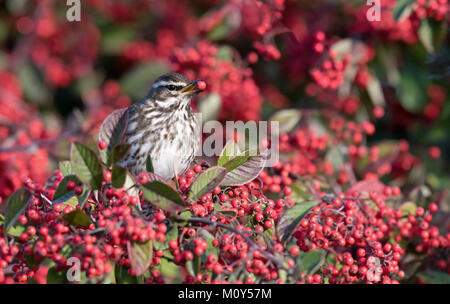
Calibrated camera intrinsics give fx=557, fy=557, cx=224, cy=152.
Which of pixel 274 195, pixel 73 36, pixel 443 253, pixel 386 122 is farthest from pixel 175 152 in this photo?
pixel 73 36

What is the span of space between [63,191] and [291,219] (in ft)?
3.41

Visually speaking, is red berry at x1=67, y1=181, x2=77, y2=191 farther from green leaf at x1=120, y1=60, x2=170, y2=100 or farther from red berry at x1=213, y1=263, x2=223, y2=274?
green leaf at x1=120, y1=60, x2=170, y2=100

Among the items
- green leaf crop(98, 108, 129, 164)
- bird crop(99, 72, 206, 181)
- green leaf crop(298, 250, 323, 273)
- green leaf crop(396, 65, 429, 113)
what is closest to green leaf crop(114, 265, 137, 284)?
green leaf crop(98, 108, 129, 164)

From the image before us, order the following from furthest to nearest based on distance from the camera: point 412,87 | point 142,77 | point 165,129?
1. point 142,77
2. point 412,87
3. point 165,129

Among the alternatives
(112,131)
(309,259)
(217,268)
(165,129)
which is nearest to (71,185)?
(112,131)

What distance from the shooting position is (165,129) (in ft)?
12.2

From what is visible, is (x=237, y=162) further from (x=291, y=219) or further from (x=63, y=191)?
(x=63, y=191)

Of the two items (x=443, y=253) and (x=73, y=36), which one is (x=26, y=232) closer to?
(x=443, y=253)

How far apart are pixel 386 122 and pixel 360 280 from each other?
290 cm

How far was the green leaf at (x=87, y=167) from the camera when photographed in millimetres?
2443

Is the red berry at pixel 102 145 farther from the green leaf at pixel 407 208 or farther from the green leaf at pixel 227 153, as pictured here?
the green leaf at pixel 407 208

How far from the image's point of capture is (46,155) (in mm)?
4539

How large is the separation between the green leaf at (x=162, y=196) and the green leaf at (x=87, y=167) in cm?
21

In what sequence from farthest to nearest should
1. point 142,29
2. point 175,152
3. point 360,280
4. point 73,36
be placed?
point 142,29 < point 73,36 < point 175,152 < point 360,280
